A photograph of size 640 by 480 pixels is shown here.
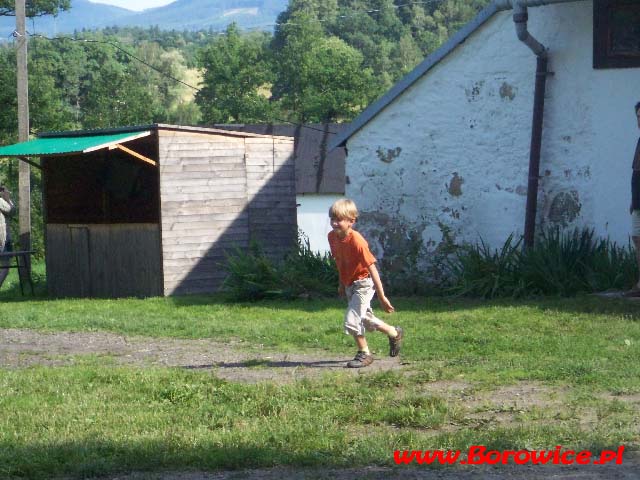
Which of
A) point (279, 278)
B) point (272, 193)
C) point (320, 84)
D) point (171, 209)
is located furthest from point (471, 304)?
point (320, 84)

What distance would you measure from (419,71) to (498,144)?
5.10ft

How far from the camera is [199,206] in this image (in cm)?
1816

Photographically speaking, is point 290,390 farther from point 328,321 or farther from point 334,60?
point 334,60

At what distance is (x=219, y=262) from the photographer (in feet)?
60.1

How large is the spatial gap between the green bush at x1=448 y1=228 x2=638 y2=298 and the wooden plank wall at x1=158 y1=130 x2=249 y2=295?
563 cm

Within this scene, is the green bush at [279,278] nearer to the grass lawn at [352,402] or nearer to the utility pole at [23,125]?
the grass lawn at [352,402]

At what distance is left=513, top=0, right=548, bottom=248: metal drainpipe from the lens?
13602mm

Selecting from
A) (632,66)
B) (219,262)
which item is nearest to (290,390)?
(632,66)

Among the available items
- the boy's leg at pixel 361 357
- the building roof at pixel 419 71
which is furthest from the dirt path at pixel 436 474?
the building roof at pixel 419 71

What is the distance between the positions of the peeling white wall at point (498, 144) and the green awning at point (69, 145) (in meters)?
3.69

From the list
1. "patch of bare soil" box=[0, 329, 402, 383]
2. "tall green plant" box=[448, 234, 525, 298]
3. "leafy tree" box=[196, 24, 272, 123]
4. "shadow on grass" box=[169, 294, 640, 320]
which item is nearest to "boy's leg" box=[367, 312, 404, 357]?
"patch of bare soil" box=[0, 329, 402, 383]

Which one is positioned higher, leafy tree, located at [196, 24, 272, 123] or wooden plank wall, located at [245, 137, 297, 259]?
leafy tree, located at [196, 24, 272, 123]

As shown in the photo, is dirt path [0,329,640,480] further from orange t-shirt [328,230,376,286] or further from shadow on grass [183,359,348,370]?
orange t-shirt [328,230,376,286]

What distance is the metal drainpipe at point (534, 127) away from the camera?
535 inches
